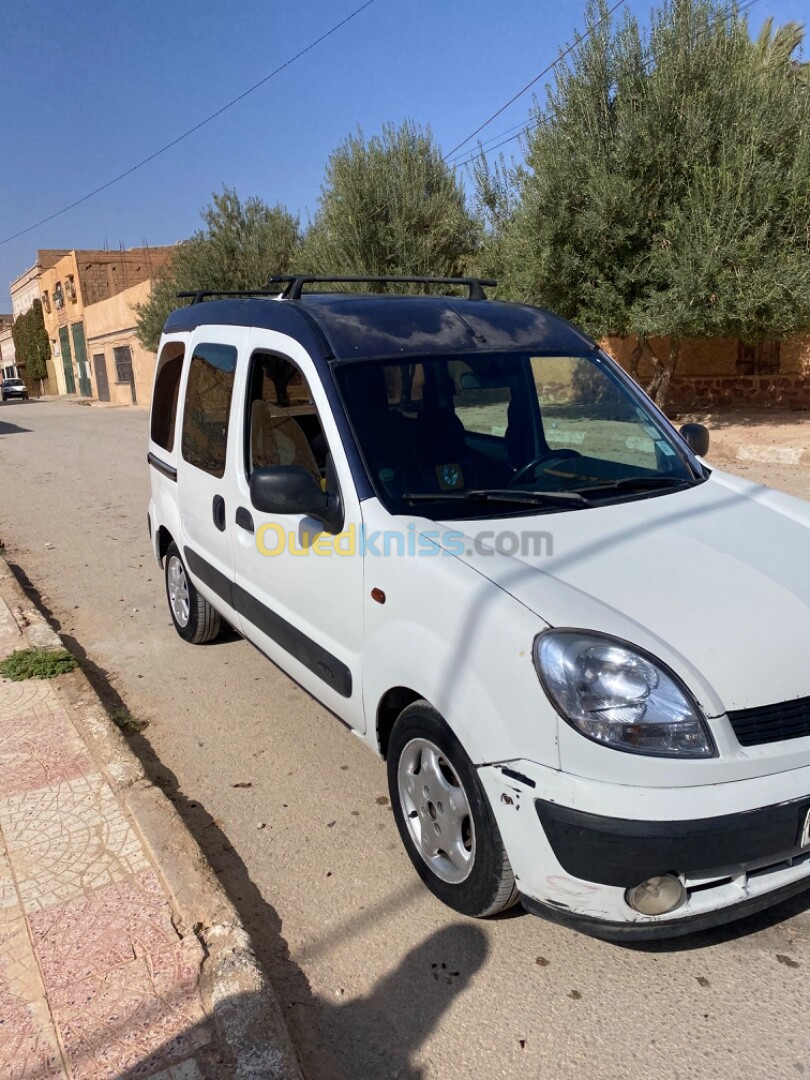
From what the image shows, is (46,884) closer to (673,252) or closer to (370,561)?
(370,561)

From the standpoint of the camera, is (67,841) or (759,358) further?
(759,358)

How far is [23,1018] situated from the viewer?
229 centimetres

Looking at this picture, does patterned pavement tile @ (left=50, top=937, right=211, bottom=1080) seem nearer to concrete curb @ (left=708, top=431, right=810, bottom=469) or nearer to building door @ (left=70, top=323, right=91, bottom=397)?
concrete curb @ (left=708, top=431, right=810, bottom=469)

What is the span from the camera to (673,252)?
11.7m

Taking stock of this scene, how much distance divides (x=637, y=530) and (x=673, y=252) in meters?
10.2

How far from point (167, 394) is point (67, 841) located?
2875mm

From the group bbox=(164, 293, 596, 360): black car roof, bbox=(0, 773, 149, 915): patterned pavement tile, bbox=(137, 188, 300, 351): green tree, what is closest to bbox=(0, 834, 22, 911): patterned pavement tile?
bbox=(0, 773, 149, 915): patterned pavement tile

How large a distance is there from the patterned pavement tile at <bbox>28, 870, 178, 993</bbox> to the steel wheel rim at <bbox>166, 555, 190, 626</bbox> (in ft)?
8.30

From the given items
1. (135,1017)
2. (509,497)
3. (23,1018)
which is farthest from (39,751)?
(509,497)

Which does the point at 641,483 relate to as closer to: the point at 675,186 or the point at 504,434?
the point at 504,434

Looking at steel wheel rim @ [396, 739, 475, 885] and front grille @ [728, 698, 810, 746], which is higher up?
front grille @ [728, 698, 810, 746]

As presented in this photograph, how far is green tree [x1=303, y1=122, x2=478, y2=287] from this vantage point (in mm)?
17391

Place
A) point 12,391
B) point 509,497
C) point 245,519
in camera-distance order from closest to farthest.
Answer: point 509,497 → point 245,519 → point 12,391

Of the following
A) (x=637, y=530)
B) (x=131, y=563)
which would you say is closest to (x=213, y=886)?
(x=637, y=530)
